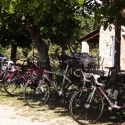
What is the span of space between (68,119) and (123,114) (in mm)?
1138

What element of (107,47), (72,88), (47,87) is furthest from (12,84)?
(107,47)

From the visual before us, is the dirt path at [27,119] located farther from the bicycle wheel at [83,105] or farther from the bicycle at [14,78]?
the bicycle at [14,78]

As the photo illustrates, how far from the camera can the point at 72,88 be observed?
315 inches

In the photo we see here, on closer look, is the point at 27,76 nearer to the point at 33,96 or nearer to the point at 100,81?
the point at 33,96

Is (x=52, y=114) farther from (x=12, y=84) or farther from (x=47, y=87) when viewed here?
(x=12, y=84)

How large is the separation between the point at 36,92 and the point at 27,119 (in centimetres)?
146

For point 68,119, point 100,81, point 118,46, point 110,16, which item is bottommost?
point 68,119

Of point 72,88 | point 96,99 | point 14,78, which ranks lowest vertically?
point 96,99

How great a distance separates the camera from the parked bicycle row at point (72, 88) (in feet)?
20.5

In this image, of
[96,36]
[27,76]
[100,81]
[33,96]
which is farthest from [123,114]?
[96,36]

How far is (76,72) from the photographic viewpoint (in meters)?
7.84

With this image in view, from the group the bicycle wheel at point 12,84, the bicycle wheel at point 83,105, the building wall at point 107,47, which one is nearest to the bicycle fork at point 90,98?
the bicycle wheel at point 83,105

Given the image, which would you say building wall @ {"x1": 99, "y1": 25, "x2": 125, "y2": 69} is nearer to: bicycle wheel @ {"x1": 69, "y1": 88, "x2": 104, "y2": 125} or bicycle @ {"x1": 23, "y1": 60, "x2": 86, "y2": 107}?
bicycle @ {"x1": 23, "y1": 60, "x2": 86, "y2": 107}

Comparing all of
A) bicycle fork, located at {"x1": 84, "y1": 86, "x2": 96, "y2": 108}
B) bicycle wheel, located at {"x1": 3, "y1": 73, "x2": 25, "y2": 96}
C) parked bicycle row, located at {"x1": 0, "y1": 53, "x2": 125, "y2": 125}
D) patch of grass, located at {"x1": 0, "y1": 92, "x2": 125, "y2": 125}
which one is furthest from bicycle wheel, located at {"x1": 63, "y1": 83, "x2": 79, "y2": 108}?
bicycle wheel, located at {"x1": 3, "y1": 73, "x2": 25, "y2": 96}
